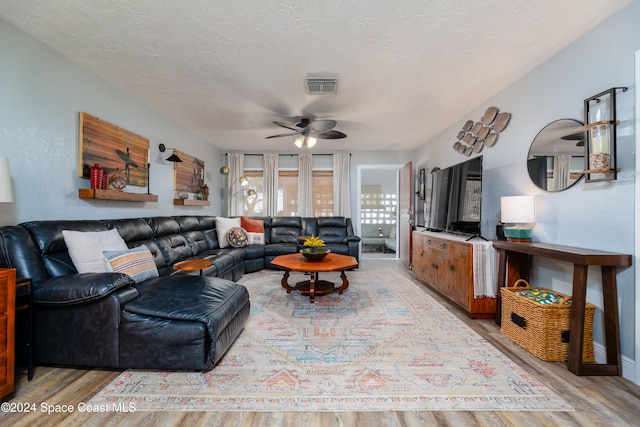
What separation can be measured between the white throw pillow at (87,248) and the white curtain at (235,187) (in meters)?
3.77

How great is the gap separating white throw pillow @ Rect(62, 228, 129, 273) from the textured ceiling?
1.60 meters

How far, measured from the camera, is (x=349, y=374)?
174cm

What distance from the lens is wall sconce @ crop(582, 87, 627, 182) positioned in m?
1.76

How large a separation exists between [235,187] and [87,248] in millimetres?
4061

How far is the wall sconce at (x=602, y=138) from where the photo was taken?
5.76 feet

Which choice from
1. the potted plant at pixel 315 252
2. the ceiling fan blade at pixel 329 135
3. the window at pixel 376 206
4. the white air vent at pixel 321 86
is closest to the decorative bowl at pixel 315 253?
the potted plant at pixel 315 252

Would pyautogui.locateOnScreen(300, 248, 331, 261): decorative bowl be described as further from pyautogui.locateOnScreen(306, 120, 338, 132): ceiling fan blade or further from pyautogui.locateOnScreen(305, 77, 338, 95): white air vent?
pyautogui.locateOnScreen(305, 77, 338, 95): white air vent

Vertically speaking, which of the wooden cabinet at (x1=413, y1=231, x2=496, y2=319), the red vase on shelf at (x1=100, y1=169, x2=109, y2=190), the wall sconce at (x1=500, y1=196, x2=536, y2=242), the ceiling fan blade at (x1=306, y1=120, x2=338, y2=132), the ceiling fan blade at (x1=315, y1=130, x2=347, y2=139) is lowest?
the wooden cabinet at (x1=413, y1=231, x2=496, y2=319)

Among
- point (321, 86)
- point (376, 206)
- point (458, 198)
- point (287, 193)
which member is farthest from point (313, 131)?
point (376, 206)

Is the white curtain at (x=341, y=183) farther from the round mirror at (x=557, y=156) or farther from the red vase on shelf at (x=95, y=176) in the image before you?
the red vase on shelf at (x=95, y=176)

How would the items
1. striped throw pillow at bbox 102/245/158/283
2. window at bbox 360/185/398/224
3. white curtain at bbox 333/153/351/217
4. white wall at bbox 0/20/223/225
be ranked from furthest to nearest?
window at bbox 360/185/398/224, white curtain at bbox 333/153/351/217, striped throw pillow at bbox 102/245/158/283, white wall at bbox 0/20/223/225

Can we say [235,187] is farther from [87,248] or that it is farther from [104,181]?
[87,248]

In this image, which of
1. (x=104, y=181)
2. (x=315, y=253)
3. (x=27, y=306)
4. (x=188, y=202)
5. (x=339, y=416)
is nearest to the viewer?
(x=339, y=416)

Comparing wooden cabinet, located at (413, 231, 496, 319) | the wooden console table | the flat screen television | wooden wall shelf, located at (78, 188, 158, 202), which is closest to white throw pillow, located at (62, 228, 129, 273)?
wooden wall shelf, located at (78, 188, 158, 202)
